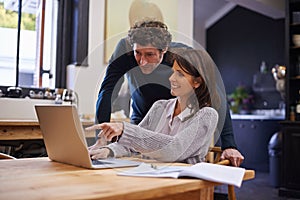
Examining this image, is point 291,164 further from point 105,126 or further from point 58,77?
point 105,126

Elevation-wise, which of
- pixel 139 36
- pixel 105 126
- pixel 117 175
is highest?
pixel 139 36

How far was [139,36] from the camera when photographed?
1.25 meters

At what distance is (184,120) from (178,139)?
0.30 feet

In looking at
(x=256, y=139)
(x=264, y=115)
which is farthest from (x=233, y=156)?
(x=264, y=115)

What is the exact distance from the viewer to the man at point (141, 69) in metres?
1.24

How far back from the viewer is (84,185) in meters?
0.86

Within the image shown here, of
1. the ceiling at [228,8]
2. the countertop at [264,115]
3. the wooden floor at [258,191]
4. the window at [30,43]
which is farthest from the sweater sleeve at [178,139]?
the countertop at [264,115]

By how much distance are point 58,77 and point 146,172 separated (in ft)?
8.73

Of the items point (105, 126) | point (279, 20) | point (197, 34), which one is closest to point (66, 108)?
point (105, 126)

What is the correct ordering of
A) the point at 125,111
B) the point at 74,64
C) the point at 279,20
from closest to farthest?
1. the point at 125,111
2. the point at 74,64
3. the point at 279,20

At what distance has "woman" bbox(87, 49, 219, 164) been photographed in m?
1.19

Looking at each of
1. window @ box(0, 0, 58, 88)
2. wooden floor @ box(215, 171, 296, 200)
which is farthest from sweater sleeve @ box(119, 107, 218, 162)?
wooden floor @ box(215, 171, 296, 200)

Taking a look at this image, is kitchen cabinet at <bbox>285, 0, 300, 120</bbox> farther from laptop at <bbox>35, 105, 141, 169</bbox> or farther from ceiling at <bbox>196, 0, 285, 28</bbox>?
laptop at <bbox>35, 105, 141, 169</bbox>

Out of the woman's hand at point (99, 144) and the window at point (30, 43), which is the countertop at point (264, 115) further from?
the woman's hand at point (99, 144)
